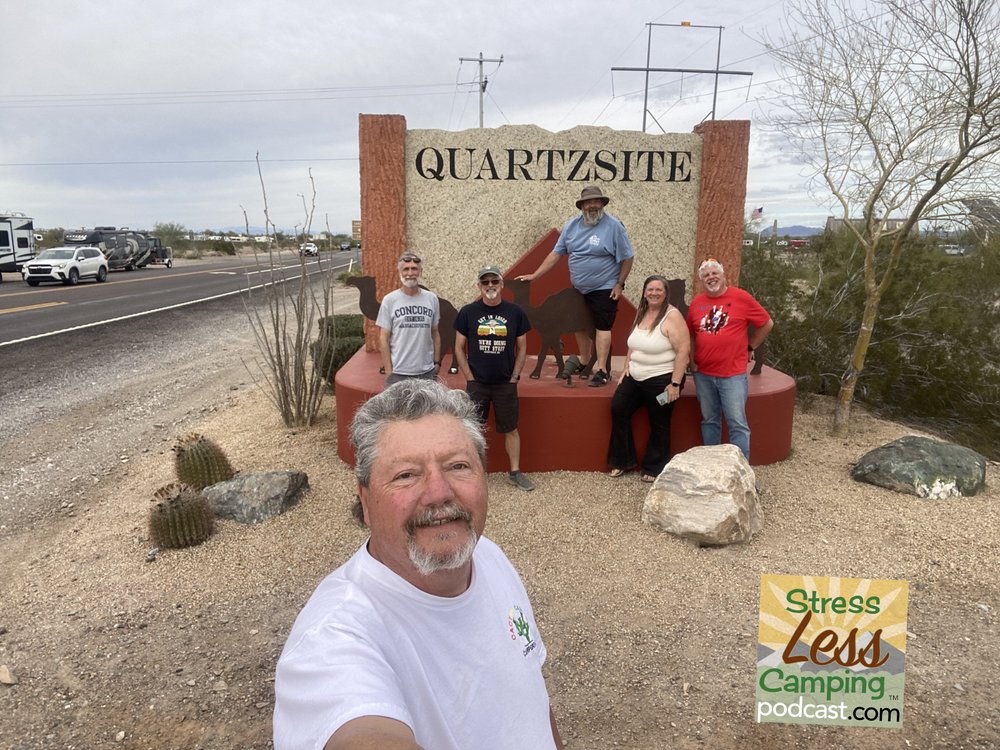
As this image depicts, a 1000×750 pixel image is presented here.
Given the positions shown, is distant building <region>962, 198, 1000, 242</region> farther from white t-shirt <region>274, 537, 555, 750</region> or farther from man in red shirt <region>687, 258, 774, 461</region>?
white t-shirt <region>274, 537, 555, 750</region>

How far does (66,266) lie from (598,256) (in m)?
24.0

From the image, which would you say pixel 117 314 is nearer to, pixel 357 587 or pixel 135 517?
pixel 135 517

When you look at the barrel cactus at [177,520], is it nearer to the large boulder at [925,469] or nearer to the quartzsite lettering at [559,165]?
the quartzsite lettering at [559,165]

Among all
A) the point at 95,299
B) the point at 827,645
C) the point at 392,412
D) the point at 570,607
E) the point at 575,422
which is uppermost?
the point at 392,412

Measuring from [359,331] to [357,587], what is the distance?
8.26m

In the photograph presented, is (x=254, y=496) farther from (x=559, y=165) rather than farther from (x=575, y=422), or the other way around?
(x=559, y=165)

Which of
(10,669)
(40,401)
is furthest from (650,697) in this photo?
(40,401)

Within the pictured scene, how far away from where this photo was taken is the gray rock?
4.62 m

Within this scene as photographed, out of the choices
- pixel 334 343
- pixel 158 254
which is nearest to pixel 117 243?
pixel 158 254

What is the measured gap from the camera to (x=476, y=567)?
59.9 inches

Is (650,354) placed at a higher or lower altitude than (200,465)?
higher

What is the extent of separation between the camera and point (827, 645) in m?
2.06

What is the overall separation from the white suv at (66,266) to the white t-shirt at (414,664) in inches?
1036

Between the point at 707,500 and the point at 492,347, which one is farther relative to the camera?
the point at 492,347
